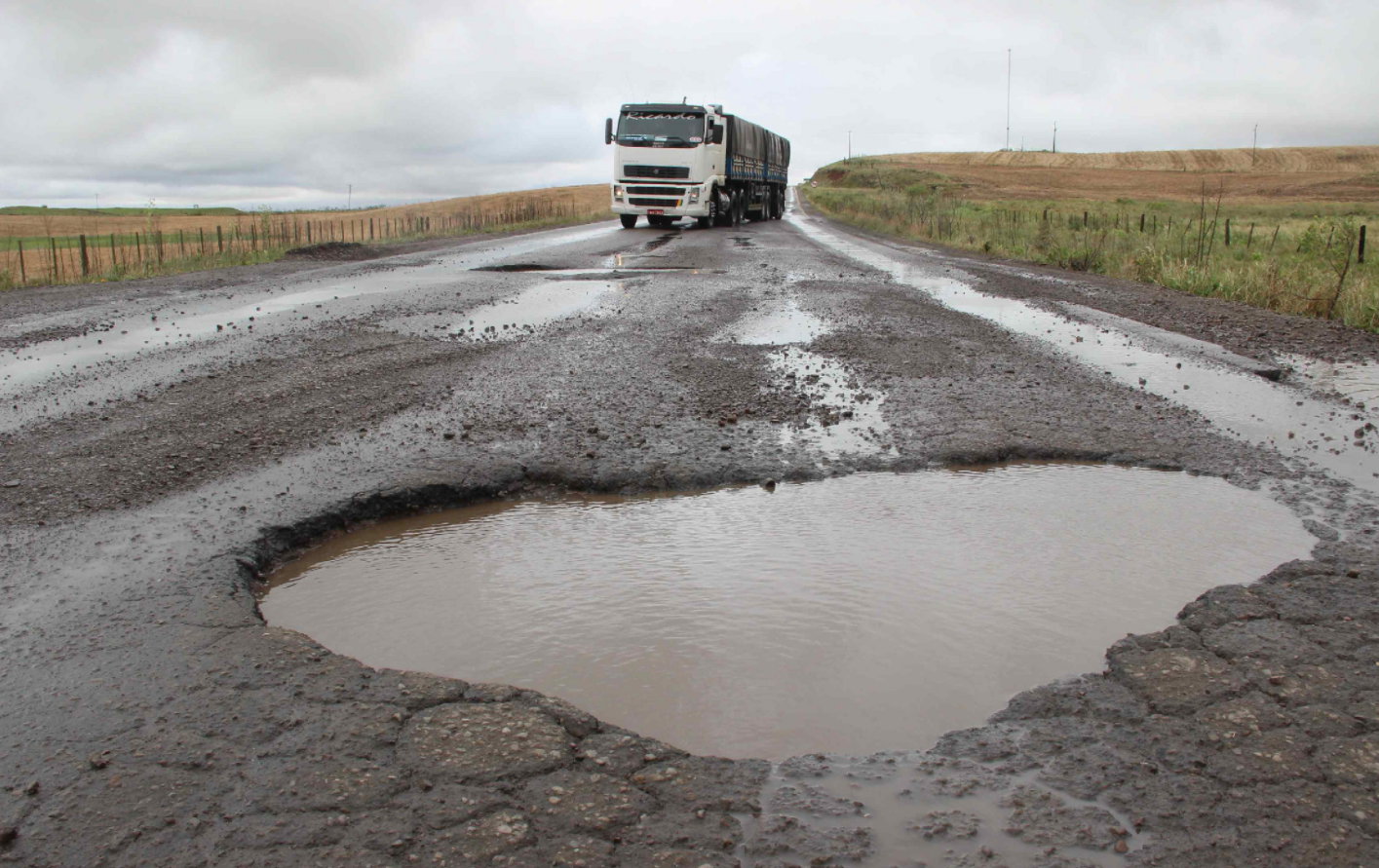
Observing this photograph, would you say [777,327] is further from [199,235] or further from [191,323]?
[199,235]

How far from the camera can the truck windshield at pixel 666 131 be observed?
25.2 m

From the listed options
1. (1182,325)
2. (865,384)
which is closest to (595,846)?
(865,384)

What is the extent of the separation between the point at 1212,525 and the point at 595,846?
3276 millimetres

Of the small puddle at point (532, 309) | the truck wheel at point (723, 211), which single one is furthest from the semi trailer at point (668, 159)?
the small puddle at point (532, 309)

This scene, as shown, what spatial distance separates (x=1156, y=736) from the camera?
8.30 feet

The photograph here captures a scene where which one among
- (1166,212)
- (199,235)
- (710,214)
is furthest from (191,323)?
(1166,212)

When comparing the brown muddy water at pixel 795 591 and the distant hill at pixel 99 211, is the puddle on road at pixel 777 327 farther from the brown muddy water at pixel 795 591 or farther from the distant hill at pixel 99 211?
the distant hill at pixel 99 211

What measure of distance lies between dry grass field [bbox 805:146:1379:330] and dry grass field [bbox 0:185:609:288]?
1366 cm

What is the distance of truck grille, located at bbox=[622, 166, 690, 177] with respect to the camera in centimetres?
2542

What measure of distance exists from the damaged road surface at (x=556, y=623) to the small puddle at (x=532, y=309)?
0.12 m

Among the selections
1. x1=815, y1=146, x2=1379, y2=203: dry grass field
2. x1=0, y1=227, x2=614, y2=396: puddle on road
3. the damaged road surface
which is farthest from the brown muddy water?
x1=815, y1=146, x2=1379, y2=203: dry grass field

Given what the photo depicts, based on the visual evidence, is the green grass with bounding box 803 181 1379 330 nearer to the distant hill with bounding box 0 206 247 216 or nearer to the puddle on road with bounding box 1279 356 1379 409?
the puddle on road with bounding box 1279 356 1379 409

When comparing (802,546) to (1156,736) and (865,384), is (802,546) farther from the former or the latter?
(865,384)

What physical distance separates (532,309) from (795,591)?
713cm
